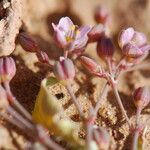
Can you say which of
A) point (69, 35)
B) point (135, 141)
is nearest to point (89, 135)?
point (135, 141)

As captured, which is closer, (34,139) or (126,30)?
(34,139)

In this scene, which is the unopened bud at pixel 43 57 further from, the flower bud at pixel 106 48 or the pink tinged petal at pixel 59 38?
the flower bud at pixel 106 48

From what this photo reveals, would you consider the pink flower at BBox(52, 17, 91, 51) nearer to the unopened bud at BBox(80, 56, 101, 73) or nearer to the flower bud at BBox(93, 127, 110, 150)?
the unopened bud at BBox(80, 56, 101, 73)

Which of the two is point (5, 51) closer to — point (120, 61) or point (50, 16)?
point (50, 16)

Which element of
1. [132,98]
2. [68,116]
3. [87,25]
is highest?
[87,25]

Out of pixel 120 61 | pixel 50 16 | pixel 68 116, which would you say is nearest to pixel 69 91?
pixel 68 116

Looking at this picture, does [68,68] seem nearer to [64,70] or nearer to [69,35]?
[64,70]

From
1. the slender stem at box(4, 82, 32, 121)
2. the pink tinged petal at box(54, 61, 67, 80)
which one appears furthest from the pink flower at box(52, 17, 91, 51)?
the slender stem at box(4, 82, 32, 121)
